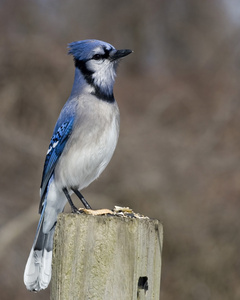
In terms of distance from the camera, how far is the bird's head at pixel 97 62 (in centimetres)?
286

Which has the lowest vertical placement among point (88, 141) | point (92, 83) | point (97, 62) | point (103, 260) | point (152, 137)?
point (103, 260)

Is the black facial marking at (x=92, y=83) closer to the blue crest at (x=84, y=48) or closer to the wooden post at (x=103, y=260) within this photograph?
the blue crest at (x=84, y=48)

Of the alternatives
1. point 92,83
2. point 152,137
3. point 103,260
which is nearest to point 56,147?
point 92,83

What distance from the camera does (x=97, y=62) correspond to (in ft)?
9.43

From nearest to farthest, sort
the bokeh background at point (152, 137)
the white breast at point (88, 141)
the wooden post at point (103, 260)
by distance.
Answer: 1. the wooden post at point (103, 260)
2. the white breast at point (88, 141)
3. the bokeh background at point (152, 137)

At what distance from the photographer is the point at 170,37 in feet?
39.5

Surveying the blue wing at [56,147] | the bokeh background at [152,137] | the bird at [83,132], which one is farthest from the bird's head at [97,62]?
the bokeh background at [152,137]

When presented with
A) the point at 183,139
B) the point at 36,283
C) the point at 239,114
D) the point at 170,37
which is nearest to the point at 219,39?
the point at 170,37

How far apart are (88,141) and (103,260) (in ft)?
3.97

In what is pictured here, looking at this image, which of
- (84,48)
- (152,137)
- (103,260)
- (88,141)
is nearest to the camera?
(103,260)

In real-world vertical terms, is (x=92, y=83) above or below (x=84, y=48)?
below

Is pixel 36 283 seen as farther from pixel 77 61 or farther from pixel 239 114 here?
pixel 239 114

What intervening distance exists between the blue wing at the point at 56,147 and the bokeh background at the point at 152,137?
290 centimetres

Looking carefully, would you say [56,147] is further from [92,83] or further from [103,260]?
[103,260]
